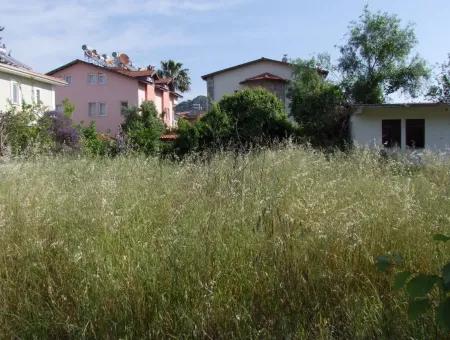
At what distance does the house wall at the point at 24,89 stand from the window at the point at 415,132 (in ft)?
55.1

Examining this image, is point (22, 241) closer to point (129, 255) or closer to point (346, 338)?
point (129, 255)

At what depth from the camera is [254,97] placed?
20312 mm

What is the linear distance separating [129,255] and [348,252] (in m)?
1.36

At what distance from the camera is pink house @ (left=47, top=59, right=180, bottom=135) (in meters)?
38.5

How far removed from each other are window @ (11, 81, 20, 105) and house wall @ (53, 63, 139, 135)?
1398 centimetres

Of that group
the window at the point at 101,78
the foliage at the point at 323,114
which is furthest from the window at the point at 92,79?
the foliage at the point at 323,114

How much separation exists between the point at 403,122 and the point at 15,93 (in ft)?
60.9

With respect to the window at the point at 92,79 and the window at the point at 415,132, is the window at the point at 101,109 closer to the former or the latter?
the window at the point at 92,79

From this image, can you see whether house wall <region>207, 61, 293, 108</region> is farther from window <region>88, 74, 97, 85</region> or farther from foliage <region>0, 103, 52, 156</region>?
foliage <region>0, 103, 52, 156</region>

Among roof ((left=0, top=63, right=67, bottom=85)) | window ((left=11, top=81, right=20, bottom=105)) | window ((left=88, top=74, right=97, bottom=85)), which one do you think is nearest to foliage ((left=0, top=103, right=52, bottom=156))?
roof ((left=0, top=63, right=67, bottom=85))

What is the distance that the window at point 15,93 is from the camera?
2386cm

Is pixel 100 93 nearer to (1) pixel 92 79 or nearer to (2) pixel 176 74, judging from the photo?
(1) pixel 92 79

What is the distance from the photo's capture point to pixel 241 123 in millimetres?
20141

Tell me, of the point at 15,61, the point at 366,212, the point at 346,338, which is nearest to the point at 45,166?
the point at 366,212
